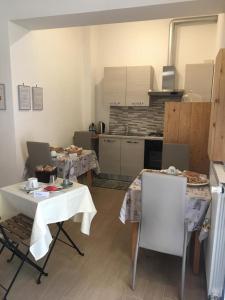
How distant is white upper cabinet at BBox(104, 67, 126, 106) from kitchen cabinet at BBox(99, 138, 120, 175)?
0.78m

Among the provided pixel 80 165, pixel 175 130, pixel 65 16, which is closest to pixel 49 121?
pixel 80 165

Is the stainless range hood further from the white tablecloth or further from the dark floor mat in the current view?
the white tablecloth

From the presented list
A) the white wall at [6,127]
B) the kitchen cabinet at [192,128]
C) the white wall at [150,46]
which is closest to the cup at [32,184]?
the white wall at [6,127]

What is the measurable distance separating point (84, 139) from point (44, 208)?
297cm

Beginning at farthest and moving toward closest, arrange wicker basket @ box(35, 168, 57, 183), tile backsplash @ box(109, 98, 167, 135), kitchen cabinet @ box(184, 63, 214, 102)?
tile backsplash @ box(109, 98, 167, 135) → kitchen cabinet @ box(184, 63, 214, 102) → wicker basket @ box(35, 168, 57, 183)

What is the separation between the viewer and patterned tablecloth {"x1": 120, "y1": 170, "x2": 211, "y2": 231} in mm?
1962

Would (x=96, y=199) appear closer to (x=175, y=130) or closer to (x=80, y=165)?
(x=80, y=165)

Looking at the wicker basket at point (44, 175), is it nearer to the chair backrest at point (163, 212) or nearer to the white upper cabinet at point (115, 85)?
the chair backrest at point (163, 212)

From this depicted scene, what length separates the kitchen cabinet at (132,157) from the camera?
15.5ft

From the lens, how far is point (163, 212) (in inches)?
72.7

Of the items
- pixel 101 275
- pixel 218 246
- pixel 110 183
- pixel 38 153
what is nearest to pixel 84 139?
pixel 110 183

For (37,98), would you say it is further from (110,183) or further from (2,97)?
(110,183)

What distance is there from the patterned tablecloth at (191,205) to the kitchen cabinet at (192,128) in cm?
130

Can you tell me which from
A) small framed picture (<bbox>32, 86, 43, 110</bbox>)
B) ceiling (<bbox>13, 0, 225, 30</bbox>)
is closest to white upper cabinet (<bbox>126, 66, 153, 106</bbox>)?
small framed picture (<bbox>32, 86, 43, 110</bbox>)
